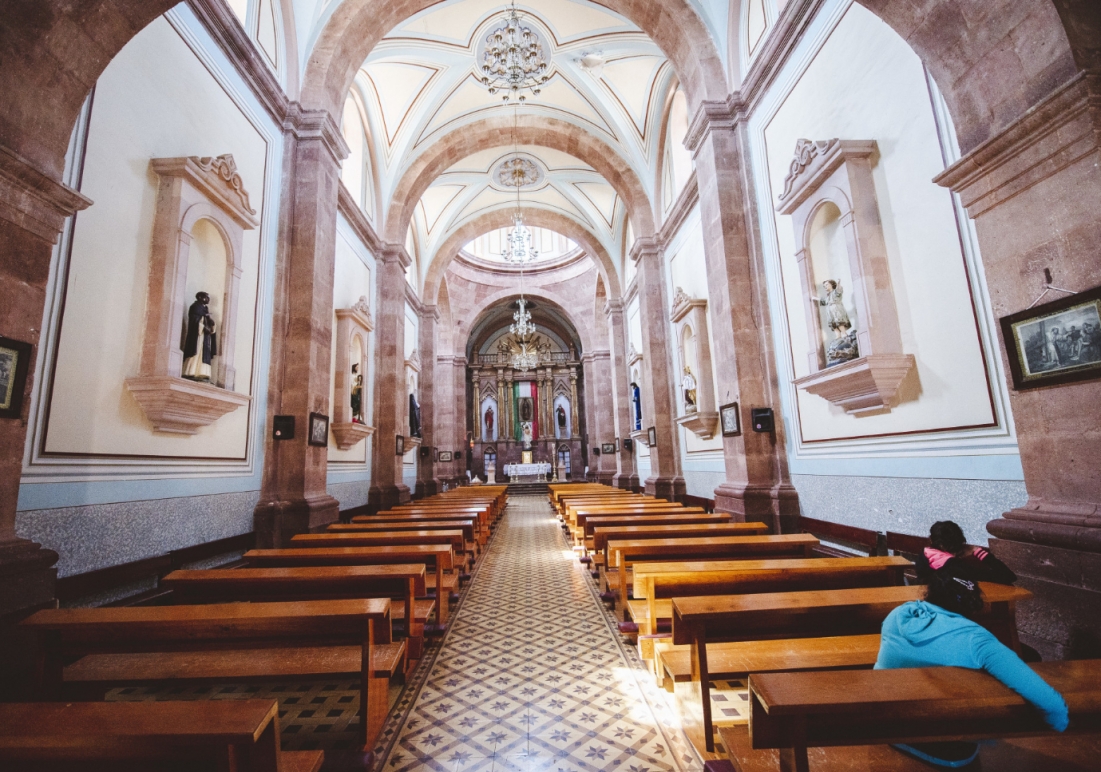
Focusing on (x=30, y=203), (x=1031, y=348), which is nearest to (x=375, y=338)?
Result: (x=30, y=203)

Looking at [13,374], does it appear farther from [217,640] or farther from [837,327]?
[837,327]

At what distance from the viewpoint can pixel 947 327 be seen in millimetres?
3711

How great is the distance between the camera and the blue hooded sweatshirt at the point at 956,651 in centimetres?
130

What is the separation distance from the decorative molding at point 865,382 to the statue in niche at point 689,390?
3.74 metres

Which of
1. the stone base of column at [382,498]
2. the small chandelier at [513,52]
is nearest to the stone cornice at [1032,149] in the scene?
the small chandelier at [513,52]

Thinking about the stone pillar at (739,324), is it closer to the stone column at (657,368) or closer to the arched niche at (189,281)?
the stone column at (657,368)

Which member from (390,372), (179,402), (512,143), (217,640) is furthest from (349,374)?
(512,143)

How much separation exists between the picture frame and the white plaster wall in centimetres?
118

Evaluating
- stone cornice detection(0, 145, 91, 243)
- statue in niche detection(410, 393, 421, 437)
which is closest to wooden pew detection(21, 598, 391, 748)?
stone cornice detection(0, 145, 91, 243)

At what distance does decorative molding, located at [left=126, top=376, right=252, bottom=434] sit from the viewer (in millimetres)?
4105

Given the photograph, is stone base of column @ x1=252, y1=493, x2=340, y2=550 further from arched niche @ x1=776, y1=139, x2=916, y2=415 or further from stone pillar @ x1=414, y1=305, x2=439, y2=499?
stone pillar @ x1=414, y1=305, x2=439, y2=499

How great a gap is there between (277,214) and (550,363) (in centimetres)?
2033

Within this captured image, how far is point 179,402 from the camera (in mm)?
4371

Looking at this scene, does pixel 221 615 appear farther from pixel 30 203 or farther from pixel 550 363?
pixel 550 363
